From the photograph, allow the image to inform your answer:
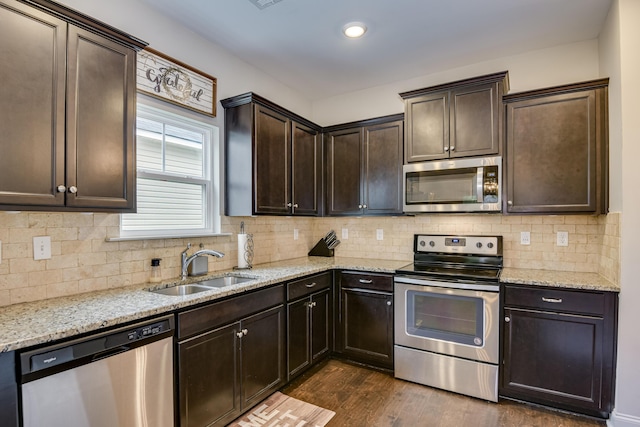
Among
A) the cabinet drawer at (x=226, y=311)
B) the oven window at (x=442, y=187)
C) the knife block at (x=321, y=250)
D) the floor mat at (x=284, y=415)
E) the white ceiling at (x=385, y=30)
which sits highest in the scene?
the white ceiling at (x=385, y=30)

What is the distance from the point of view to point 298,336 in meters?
2.74

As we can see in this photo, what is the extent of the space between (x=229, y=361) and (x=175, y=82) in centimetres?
201

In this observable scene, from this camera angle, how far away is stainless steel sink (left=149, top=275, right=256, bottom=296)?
2297mm

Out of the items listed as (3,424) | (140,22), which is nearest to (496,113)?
(140,22)

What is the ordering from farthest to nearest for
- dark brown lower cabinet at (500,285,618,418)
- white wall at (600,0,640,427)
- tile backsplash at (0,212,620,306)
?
dark brown lower cabinet at (500,285,618,418)
white wall at (600,0,640,427)
tile backsplash at (0,212,620,306)

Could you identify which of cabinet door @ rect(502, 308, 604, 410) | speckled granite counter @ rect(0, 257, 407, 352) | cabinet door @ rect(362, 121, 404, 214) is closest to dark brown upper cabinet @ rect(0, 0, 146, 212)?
speckled granite counter @ rect(0, 257, 407, 352)

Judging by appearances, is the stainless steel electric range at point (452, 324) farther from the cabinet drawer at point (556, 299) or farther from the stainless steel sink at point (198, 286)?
the stainless steel sink at point (198, 286)

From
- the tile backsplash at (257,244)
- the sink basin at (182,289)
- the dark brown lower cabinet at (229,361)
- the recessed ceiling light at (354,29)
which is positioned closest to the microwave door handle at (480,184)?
the tile backsplash at (257,244)

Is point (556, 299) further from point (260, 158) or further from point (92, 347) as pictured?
point (92, 347)

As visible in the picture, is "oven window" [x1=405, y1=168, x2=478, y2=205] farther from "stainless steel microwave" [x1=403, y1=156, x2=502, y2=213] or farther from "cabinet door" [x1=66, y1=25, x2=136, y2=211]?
"cabinet door" [x1=66, y1=25, x2=136, y2=211]

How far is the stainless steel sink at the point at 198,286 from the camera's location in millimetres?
2297

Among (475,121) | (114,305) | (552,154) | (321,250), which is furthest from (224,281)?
(552,154)

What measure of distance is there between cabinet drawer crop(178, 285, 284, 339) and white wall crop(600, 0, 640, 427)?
2.29 meters

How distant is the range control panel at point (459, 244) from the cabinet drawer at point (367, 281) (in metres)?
0.63
